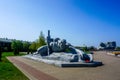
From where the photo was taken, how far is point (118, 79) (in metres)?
11.3

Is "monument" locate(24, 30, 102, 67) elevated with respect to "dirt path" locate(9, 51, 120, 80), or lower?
elevated

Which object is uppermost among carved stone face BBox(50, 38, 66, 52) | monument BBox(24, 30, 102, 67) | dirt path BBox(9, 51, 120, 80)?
carved stone face BBox(50, 38, 66, 52)

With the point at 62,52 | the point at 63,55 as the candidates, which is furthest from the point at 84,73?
the point at 62,52

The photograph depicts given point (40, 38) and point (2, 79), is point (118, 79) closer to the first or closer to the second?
point (2, 79)

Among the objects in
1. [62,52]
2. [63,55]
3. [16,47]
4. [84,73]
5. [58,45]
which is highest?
[16,47]

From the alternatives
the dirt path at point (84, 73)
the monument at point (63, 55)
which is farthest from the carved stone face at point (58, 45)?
the dirt path at point (84, 73)

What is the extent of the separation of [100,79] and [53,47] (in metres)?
17.1

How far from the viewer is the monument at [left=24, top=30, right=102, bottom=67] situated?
18.5m

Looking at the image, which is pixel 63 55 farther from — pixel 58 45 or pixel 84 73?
pixel 84 73

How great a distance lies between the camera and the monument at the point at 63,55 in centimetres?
1852

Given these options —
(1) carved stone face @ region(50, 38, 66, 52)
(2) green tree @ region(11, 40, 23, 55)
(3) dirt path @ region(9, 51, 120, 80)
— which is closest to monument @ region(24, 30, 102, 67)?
(1) carved stone face @ region(50, 38, 66, 52)

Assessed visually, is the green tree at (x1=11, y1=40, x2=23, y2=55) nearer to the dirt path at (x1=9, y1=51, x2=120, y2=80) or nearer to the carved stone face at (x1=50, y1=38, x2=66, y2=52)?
the carved stone face at (x1=50, y1=38, x2=66, y2=52)

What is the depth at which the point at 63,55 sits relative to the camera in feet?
75.2

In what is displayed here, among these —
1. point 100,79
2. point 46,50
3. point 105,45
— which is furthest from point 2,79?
point 105,45
